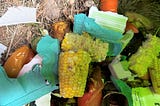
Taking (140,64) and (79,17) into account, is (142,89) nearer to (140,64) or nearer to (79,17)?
(140,64)

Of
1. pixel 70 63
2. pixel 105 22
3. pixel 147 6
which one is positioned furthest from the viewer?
pixel 147 6

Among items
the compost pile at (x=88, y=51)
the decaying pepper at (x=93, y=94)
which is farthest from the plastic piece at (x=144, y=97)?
the decaying pepper at (x=93, y=94)

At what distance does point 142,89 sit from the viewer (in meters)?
1.33

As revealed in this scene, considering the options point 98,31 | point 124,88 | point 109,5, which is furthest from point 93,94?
point 109,5

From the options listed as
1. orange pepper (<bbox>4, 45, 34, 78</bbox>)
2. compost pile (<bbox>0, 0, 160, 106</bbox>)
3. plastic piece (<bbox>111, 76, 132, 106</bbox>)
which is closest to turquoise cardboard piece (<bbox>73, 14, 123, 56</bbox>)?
compost pile (<bbox>0, 0, 160, 106</bbox>)

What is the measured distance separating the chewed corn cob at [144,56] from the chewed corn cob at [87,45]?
14 cm

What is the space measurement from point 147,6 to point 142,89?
16.9 inches

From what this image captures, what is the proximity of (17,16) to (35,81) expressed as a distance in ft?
0.89

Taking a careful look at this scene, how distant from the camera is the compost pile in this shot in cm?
121

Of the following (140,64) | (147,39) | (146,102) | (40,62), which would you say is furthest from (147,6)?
(40,62)

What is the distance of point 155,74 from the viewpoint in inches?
52.4

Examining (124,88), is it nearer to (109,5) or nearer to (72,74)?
(72,74)

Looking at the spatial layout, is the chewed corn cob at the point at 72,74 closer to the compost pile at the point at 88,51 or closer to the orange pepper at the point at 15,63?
the compost pile at the point at 88,51

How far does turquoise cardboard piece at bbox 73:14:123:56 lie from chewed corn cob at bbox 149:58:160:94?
15 cm
